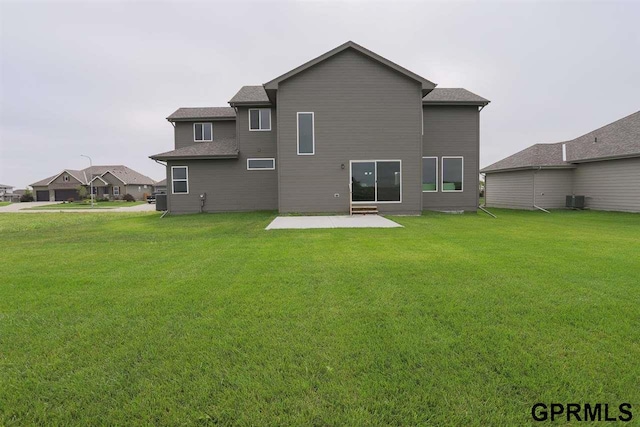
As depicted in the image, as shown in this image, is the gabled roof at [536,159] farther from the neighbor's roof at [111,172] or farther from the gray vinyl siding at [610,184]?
the neighbor's roof at [111,172]

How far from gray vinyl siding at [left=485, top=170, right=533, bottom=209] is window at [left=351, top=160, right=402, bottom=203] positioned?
35.7 ft

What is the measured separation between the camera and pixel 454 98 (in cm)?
1630

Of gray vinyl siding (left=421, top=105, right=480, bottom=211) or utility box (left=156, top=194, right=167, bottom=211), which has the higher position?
gray vinyl siding (left=421, top=105, right=480, bottom=211)

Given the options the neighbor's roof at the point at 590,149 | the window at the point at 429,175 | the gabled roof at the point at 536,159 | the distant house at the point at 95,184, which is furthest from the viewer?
the distant house at the point at 95,184

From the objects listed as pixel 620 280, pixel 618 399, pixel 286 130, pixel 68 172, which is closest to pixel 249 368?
pixel 618 399

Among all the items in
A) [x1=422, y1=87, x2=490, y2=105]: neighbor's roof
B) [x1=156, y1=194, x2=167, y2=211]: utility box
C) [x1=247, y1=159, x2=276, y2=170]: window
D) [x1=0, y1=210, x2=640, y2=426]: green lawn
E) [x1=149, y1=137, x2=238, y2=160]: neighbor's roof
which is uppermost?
[x1=422, y1=87, x2=490, y2=105]: neighbor's roof

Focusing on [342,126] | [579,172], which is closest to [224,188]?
[342,126]

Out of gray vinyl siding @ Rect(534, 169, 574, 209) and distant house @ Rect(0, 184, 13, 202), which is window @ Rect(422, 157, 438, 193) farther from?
distant house @ Rect(0, 184, 13, 202)

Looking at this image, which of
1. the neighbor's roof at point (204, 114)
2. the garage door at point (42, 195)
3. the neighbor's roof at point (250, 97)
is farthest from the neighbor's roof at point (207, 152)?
the garage door at point (42, 195)

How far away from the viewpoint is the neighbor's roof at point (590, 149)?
16.7 meters

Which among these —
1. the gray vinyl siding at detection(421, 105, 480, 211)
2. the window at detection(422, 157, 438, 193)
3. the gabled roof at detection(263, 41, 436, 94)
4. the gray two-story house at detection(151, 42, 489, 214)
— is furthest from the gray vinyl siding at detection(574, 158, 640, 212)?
the gabled roof at detection(263, 41, 436, 94)

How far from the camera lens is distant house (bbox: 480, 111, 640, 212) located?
16.3m

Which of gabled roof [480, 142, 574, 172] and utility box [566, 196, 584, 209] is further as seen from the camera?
gabled roof [480, 142, 574, 172]

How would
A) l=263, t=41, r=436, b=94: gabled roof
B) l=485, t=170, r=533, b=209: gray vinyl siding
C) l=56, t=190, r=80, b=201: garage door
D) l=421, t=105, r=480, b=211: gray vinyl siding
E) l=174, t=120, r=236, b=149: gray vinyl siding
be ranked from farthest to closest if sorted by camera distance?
1. l=56, t=190, r=80, b=201: garage door
2. l=485, t=170, r=533, b=209: gray vinyl siding
3. l=174, t=120, r=236, b=149: gray vinyl siding
4. l=421, t=105, r=480, b=211: gray vinyl siding
5. l=263, t=41, r=436, b=94: gabled roof
